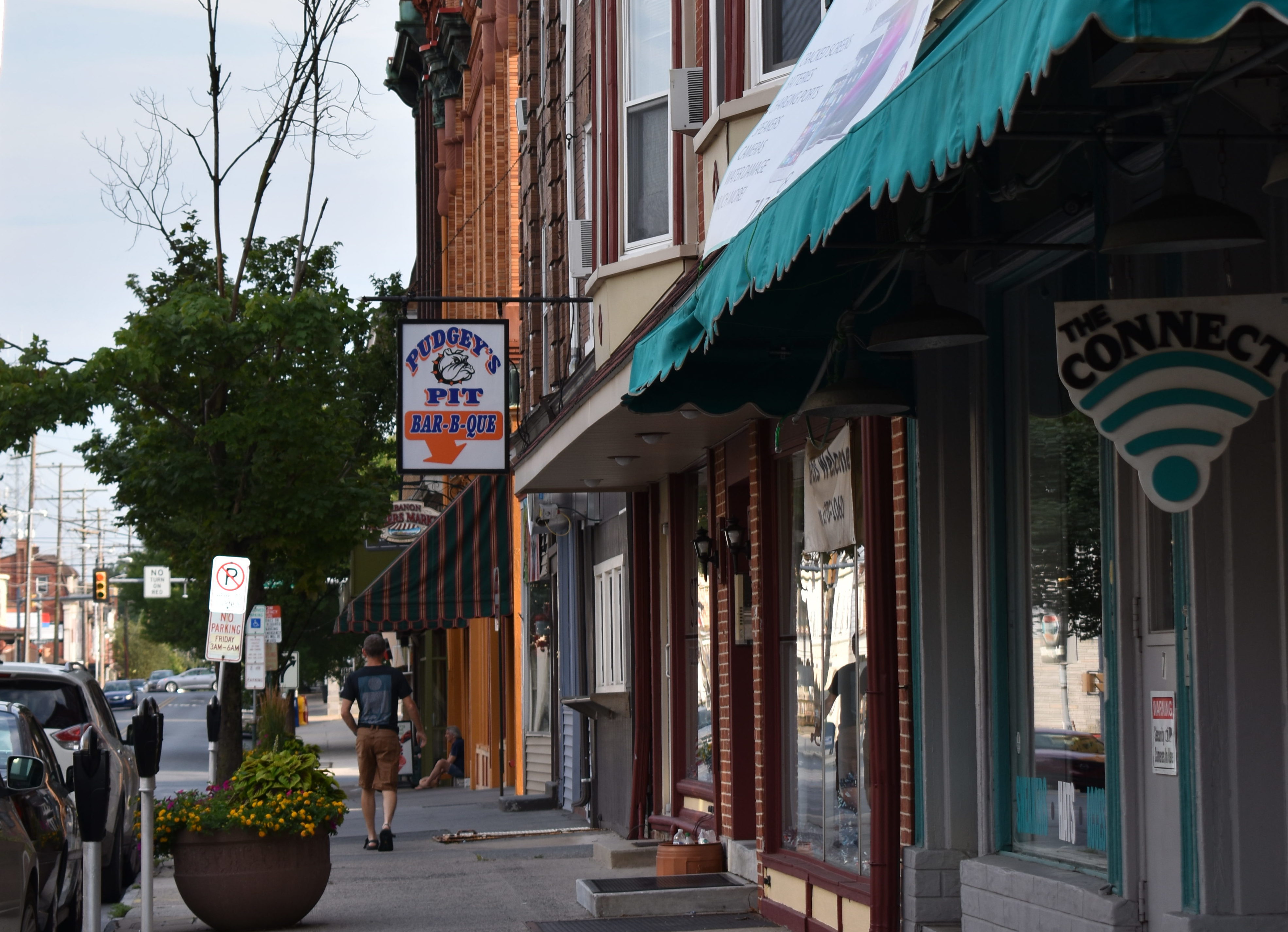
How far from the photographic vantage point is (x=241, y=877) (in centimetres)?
1017

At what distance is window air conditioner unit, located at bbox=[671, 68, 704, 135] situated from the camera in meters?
11.4

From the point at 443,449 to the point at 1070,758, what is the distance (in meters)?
10.0

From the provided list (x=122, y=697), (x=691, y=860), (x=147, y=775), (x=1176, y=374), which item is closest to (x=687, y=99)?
(x=691, y=860)

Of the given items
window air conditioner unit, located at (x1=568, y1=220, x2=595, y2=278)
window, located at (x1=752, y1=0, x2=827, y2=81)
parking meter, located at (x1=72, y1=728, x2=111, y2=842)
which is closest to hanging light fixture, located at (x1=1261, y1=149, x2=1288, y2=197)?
window, located at (x1=752, y1=0, x2=827, y2=81)

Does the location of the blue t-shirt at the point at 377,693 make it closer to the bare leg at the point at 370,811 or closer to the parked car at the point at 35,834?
the bare leg at the point at 370,811

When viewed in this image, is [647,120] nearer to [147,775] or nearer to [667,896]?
[667,896]

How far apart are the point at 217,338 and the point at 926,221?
1749 centimetres

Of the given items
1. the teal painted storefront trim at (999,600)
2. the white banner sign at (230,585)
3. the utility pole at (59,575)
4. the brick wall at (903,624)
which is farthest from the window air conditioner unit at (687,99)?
the utility pole at (59,575)

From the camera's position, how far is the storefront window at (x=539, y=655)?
2216 centimetres

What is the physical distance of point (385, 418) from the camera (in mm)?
34438

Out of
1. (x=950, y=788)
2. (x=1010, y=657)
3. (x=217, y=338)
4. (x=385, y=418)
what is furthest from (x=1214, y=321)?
(x=385, y=418)

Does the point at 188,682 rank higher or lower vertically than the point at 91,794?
lower

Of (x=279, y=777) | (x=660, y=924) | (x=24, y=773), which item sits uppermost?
(x=24, y=773)

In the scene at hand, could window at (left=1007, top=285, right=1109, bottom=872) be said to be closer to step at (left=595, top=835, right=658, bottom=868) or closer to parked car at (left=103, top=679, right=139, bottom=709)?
step at (left=595, top=835, right=658, bottom=868)
